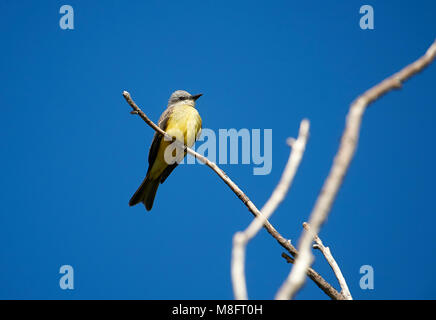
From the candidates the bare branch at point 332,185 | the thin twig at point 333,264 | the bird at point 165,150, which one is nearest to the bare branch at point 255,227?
the bare branch at point 332,185

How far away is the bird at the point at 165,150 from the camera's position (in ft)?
23.0

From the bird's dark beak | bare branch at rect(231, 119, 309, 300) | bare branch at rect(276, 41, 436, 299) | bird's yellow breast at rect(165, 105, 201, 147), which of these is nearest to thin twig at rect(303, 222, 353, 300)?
bare branch at rect(231, 119, 309, 300)

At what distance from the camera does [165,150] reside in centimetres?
709

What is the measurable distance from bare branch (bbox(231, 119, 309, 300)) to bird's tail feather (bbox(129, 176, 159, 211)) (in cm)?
578

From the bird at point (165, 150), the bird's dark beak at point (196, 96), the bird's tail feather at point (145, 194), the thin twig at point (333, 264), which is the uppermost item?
the bird's dark beak at point (196, 96)

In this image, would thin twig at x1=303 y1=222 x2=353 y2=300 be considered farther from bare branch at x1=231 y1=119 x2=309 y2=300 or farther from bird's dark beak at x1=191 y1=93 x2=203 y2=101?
bird's dark beak at x1=191 y1=93 x2=203 y2=101

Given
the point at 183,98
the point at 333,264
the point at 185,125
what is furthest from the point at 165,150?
the point at 333,264

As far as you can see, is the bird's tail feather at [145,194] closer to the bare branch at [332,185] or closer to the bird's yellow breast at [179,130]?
the bird's yellow breast at [179,130]
